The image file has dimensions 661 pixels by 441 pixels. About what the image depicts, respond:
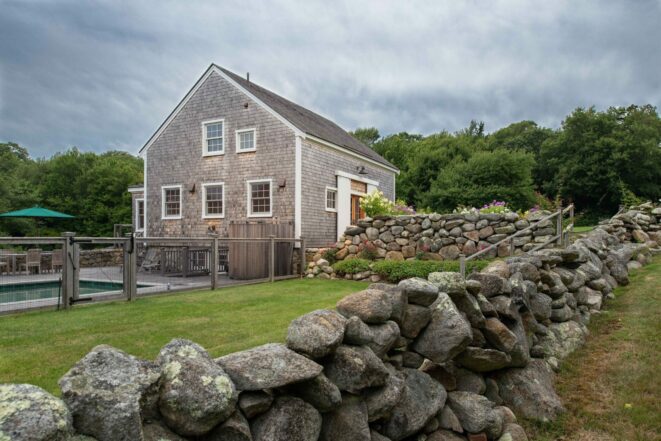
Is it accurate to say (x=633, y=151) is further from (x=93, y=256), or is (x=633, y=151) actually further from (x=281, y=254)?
(x=93, y=256)

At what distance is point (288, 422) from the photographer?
81.8 inches

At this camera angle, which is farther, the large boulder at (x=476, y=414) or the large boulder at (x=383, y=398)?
the large boulder at (x=476, y=414)

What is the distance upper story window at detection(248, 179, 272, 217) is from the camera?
44.4ft

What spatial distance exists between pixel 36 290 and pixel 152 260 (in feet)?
15.8

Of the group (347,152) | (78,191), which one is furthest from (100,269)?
(78,191)

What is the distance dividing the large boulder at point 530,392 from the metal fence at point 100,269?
19.7 ft

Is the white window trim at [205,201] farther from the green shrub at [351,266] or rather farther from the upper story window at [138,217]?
the green shrub at [351,266]

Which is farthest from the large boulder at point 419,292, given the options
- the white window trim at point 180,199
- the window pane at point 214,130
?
the white window trim at point 180,199

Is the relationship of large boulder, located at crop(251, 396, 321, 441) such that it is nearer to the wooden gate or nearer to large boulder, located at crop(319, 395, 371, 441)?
large boulder, located at crop(319, 395, 371, 441)

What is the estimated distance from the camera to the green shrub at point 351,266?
419 inches

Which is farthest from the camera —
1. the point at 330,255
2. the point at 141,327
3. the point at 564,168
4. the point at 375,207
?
the point at 564,168

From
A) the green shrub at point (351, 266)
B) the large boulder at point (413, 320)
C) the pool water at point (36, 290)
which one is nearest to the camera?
the large boulder at point (413, 320)

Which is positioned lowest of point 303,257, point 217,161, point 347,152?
point 303,257

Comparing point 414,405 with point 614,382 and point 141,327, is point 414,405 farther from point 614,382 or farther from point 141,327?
point 141,327
